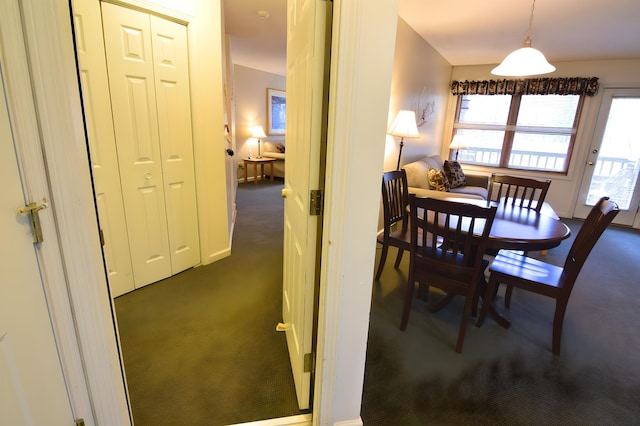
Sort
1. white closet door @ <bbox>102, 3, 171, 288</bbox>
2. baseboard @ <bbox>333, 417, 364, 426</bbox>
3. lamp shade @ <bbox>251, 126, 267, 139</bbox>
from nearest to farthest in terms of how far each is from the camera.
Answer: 1. baseboard @ <bbox>333, 417, 364, 426</bbox>
2. white closet door @ <bbox>102, 3, 171, 288</bbox>
3. lamp shade @ <bbox>251, 126, 267, 139</bbox>

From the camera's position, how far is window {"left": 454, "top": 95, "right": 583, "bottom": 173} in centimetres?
493

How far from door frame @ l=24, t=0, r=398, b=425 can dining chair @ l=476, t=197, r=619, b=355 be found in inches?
48.6

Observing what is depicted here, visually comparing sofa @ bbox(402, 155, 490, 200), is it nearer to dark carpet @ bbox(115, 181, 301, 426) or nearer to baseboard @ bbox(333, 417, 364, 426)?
dark carpet @ bbox(115, 181, 301, 426)

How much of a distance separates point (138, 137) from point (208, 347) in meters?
1.49

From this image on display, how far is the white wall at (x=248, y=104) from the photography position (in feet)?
20.7

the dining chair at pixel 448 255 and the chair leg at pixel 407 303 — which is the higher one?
the dining chair at pixel 448 255

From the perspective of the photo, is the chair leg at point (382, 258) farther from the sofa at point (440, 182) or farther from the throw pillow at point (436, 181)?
the throw pillow at point (436, 181)

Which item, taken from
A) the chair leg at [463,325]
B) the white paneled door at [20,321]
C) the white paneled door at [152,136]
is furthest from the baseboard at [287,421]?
the white paneled door at [152,136]

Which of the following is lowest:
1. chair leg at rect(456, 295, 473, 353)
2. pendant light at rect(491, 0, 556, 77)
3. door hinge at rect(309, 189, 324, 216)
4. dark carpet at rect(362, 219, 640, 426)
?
dark carpet at rect(362, 219, 640, 426)

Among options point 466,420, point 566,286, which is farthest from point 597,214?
point 466,420

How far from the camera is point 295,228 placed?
1.48 meters

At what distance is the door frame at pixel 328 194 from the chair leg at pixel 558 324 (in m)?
1.35

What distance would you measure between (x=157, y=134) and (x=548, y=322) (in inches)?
123

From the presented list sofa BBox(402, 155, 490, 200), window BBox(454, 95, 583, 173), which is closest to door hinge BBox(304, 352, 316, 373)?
sofa BBox(402, 155, 490, 200)
